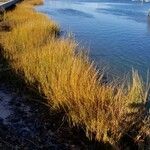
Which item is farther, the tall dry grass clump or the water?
the water

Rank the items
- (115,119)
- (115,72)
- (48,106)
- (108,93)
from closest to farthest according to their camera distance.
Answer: (115,119), (108,93), (48,106), (115,72)

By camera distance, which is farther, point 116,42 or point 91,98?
point 116,42

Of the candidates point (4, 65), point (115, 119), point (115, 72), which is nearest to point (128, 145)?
point (115, 119)

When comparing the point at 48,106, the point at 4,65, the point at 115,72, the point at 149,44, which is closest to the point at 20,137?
the point at 48,106

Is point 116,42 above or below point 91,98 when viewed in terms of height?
below

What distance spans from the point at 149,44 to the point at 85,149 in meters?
10.3

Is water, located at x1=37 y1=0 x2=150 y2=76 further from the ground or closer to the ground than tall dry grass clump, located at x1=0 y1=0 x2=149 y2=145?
closer to the ground

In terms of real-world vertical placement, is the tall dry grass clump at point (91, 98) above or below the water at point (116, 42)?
above

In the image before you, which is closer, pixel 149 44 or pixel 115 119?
pixel 115 119

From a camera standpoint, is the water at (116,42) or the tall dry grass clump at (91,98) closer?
the tall dry grass clump at (91,98)

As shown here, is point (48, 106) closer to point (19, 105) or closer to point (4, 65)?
point (19, 105)

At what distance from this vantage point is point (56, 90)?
587cm

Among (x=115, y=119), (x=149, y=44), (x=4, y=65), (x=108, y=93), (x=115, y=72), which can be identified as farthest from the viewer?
(x=149, y=44)

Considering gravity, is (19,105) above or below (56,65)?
below
